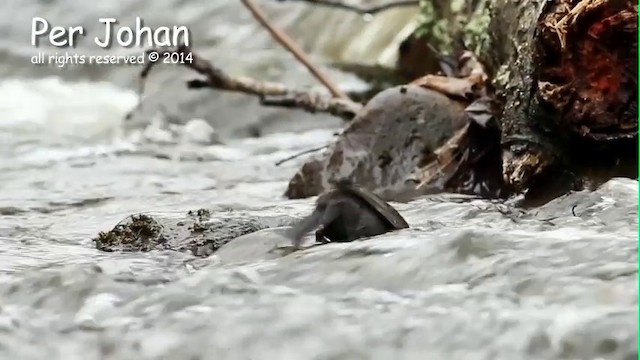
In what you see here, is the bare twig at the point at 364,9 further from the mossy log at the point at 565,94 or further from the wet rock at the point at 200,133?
the mossy log at the point at 565,94

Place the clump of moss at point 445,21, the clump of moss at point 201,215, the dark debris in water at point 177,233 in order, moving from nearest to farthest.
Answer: the dark debris in water at point 177,233, the clump of moss at point 201,215, the clump of moss at point 445,21

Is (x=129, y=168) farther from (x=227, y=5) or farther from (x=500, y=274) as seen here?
(x=227, y=5)

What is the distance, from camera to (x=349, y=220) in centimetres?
258

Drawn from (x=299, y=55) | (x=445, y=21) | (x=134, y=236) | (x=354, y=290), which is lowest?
(x=354, y=290)

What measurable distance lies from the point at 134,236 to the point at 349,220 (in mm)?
787

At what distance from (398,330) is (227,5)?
448 inches

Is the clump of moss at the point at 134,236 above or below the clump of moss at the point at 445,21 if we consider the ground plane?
below

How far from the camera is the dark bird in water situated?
2553 millimetres

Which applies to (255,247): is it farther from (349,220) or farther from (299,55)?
(299,55)

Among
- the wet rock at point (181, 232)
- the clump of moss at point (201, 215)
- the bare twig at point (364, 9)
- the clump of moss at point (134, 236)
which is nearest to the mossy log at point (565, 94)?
the wet rock at point (181, 232)

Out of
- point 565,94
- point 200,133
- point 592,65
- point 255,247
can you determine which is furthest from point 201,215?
point 200,133

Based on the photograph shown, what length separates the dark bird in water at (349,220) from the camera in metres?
2.55

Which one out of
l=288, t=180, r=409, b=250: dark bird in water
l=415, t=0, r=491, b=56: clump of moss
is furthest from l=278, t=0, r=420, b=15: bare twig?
l=288, t=180, r=409, b=250: dark bird in water

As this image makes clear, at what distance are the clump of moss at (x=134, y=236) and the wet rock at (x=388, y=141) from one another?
4.10 ft
